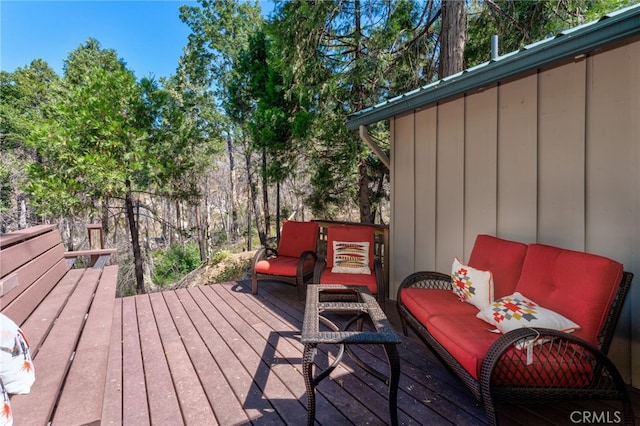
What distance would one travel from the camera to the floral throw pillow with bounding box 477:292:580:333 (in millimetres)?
1730

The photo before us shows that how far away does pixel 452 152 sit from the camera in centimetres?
332

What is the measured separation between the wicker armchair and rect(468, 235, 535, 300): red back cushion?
2.00 meters

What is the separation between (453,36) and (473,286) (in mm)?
3810

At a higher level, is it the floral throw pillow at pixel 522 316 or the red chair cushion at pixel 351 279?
the floral throw pillow at pixel 522 316

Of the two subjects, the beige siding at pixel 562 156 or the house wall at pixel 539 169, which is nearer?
the house wall at pixel 539 169

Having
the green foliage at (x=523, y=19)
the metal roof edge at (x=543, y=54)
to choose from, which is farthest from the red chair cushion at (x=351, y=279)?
the green foliage at (x=523, y=19)

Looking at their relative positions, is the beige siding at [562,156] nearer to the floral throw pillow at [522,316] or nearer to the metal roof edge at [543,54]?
the metal roof edge at [543,54]

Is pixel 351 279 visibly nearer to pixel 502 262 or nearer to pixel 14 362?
pixel 502 262

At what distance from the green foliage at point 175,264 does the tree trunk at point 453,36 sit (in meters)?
10.4

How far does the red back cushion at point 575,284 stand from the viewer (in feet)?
5.61

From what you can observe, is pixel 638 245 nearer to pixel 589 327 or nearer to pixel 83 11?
pixel 589 327

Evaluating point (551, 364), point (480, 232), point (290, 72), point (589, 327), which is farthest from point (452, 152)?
point (290, 72)

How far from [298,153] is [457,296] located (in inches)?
182

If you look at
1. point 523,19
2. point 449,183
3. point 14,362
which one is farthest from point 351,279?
point 523,19
